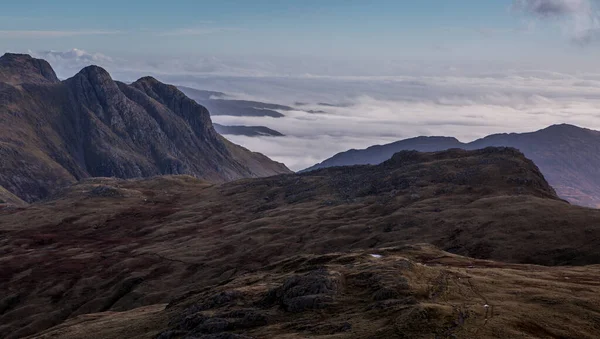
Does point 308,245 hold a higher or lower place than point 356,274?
lower

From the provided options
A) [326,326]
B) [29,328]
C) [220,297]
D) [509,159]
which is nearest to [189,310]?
[220,297]

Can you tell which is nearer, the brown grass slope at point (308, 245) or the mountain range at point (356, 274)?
the mountain range at point (356, 274)

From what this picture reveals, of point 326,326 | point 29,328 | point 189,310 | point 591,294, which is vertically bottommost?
point 29,328

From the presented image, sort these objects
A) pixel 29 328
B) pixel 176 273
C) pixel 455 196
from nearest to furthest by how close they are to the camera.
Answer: pixel 29 328
pixel 176 273
pixel 455 196

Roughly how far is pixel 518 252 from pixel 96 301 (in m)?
95.5

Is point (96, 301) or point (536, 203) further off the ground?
point (536, 203)

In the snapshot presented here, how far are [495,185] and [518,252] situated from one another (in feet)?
197

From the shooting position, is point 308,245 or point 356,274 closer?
point 356,274

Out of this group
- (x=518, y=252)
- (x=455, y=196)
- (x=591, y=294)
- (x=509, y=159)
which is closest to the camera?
(x=591, y=294)

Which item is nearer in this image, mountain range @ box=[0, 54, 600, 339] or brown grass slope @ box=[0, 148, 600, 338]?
mountain range @ box=[0, 54, 600, 339]

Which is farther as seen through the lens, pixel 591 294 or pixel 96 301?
pixel 96 301

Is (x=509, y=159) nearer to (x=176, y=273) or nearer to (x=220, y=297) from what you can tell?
(x=176, y=273)

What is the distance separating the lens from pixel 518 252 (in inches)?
4754

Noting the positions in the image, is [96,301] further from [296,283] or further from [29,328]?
[296,283]
